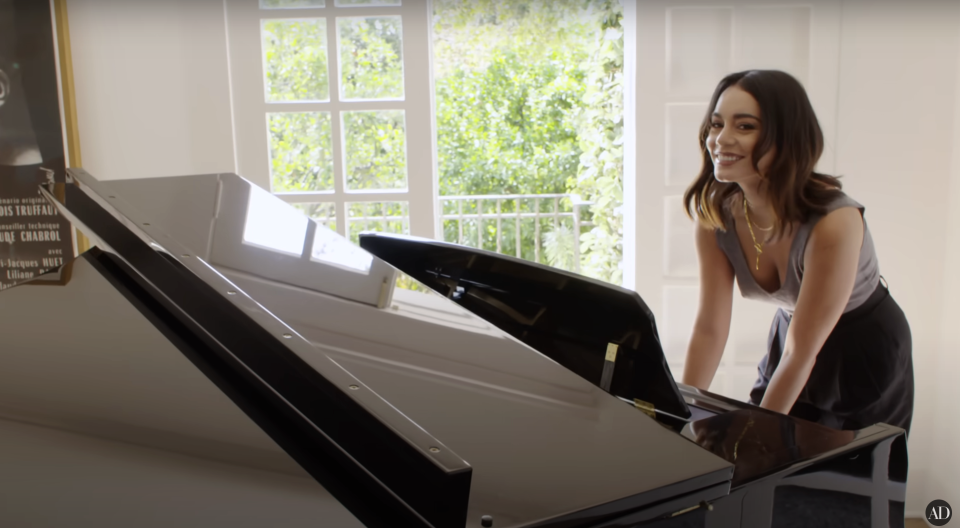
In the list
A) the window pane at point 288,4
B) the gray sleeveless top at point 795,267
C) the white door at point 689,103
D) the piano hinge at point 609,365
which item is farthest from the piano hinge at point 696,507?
the window pane at point 288,4

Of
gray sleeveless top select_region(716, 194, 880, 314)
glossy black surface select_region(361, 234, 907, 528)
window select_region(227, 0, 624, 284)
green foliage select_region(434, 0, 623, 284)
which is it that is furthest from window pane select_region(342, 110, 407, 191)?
green foliage select_region(434, 0, 623, 284)

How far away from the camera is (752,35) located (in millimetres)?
2438

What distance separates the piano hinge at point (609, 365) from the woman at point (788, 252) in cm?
58

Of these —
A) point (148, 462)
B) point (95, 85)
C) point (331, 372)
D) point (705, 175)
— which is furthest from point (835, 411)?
point (95, 85)

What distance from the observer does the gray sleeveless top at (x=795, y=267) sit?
178 centimetres

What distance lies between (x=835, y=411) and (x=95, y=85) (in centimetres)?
279

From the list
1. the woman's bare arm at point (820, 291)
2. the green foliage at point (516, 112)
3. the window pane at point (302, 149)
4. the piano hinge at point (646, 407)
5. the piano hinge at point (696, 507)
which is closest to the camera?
the piano hinge at point (696, 507)

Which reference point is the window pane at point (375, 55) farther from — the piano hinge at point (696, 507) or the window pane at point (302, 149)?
the piano hinge at point (696, 507)

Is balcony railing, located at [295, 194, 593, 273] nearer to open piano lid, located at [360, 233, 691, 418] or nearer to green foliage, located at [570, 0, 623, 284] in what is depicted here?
green foliage, located at [570, 0, 623, 284]

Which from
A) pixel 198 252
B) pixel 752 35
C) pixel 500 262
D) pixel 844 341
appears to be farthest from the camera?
pixel 752 35

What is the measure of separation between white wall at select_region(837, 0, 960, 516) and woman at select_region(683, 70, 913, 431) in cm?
68

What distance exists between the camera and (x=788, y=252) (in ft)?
6.00

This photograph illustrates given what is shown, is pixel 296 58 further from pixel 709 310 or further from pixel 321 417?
pixel 321 417

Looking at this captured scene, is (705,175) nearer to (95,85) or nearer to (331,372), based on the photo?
(331,372)
